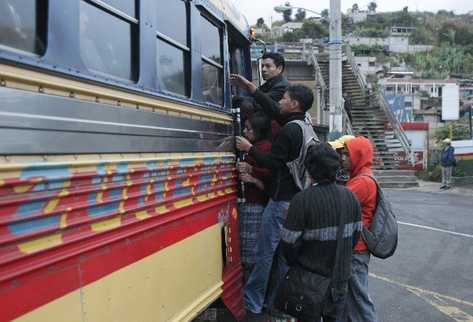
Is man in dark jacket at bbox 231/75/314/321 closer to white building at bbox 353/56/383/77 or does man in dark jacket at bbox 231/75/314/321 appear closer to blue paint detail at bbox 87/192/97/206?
blue paint detail at bbox 87/192/97/206

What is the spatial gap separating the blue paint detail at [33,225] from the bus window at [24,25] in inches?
24.5

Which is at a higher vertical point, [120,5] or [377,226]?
[120,5]

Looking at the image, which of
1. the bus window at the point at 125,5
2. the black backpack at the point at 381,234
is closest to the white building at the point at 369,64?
the black backpack at the point at 381,234

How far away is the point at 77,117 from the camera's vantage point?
2.40 metres

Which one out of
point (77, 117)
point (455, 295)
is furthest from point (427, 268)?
point (77, 117)

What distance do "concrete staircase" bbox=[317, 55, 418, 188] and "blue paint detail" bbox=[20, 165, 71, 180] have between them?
64.8 ft

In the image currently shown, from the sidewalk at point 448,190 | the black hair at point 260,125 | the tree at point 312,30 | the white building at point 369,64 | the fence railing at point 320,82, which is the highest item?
the tree at point 312,30

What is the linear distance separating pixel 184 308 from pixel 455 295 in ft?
13.8

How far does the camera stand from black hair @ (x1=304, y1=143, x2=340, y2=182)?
3.72 m

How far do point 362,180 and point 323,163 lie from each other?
68 centimetres

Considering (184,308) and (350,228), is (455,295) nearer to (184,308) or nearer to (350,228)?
(350,228)

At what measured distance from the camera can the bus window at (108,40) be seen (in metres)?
2.62

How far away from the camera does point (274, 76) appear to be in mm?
4988

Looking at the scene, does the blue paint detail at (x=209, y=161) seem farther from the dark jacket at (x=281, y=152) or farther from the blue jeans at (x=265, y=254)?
the blue jeans at (x=265, y=254)
